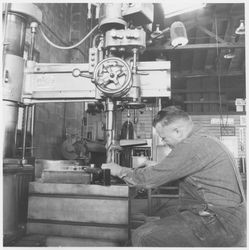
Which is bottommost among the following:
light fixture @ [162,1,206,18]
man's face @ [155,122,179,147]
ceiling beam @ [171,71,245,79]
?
man's face @ [155,122,179,147]

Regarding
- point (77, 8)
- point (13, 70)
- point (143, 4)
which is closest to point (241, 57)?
point (77, 8)

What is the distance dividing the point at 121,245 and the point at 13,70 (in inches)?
44.6

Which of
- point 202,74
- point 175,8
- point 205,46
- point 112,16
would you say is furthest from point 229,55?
point 112,16

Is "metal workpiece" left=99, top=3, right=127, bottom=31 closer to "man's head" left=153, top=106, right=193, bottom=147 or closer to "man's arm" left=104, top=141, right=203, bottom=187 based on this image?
"man's head" left=153, top=106, right=193, bottom=147

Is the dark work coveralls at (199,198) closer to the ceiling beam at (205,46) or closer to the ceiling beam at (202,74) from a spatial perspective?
the ceiling beam at (205,46)

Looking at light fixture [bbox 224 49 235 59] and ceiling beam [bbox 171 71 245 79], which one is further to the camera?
ceiling beam [bbox 171 71 245 79]

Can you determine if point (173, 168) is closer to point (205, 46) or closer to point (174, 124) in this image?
point (174, 124)

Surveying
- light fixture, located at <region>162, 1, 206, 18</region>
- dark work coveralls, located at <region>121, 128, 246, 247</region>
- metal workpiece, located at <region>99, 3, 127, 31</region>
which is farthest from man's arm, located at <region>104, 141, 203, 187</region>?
light fixture, located at <region>162, 1, 206, 18</region>

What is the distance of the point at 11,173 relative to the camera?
1.39 meters

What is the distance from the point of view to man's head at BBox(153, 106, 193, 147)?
140 centimetres

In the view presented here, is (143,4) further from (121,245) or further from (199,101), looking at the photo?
(199,101)

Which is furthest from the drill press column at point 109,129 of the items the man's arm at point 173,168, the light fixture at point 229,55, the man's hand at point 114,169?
the light fixture at point 229,55

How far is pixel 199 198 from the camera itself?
131 centimetres

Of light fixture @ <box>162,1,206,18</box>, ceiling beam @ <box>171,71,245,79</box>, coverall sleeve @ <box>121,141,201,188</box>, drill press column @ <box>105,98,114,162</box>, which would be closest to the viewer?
coverall sleeve @ <box>121,141,201,188</box>
